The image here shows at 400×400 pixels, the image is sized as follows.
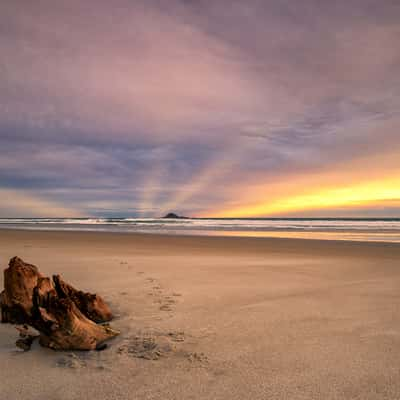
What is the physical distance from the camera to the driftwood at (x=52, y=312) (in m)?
3.17

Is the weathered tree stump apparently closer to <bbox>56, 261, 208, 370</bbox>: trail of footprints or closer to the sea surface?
<bbox>56, 261, 208, 370</bbox>: trail of footprints

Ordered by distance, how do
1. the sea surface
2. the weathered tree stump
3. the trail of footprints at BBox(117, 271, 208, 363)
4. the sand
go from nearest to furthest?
the sand → the trail of footprints at BBox(117, 271, 208, 363) → the weathered tree stump → the sea surface

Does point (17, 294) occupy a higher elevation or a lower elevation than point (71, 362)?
higher

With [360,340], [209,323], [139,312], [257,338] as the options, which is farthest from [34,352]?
[360,340]

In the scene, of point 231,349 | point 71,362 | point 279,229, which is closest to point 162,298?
point 231,349

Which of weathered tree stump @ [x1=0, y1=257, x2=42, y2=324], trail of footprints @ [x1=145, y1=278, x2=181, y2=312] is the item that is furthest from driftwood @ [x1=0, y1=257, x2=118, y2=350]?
trail of footprints @ [x1=145, y1=278, x2=181, y2=312]

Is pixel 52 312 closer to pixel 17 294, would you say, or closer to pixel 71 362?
pixel 71 362

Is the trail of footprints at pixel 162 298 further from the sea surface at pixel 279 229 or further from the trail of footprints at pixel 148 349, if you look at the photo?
the sea surface at pixel 279 229

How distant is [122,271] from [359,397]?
6.00 meters

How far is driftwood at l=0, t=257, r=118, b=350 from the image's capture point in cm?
317

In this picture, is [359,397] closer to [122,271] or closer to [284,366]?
[284,366]

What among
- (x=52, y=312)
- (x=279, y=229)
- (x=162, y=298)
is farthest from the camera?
(x=279, y=229)

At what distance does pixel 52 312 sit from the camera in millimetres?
3229

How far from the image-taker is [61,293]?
391cm
